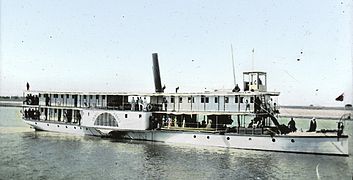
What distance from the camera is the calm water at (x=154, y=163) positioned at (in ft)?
70.0

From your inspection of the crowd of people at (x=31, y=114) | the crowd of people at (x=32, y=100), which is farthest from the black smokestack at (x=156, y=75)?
the crowd of people at (x=32, y=100)

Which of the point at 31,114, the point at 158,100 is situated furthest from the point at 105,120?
the point at 31,114

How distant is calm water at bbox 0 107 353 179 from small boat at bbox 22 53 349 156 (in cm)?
106

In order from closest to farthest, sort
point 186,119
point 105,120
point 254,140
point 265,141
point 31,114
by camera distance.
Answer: point 265,141 < point 254,140 < point 186,119 < point 105,120 < point 31,114

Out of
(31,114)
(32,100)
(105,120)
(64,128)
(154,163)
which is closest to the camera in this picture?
(154,163)

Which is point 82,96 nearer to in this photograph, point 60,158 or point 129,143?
point 129,143

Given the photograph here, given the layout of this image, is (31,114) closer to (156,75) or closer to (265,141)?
(156,75)

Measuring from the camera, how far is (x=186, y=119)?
35.2 metres

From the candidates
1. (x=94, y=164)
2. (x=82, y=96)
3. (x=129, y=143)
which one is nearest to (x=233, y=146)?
(x=129, y=143)

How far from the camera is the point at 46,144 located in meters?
32.7

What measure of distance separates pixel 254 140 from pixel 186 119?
7.53 meters

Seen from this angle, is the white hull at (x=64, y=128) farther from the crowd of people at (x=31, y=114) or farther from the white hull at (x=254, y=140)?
the white hull at (x=254, y=140)

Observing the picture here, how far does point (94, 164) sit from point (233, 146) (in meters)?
11.1

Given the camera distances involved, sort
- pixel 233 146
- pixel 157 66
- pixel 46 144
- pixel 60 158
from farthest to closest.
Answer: pixel 157 66 < pixel 46 144 < pixel 233 146 < pixel 60 158
